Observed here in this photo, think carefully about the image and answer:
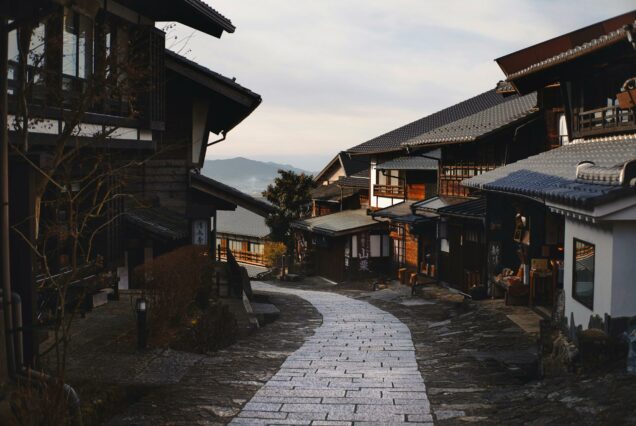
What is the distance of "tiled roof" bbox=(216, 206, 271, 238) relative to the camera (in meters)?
57.0

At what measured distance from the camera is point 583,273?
1139cm

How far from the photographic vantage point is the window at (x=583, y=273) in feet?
35.3

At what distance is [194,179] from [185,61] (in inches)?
145

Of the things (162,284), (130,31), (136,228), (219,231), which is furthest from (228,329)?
(219,231)

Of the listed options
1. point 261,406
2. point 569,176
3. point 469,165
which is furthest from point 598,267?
point 469,165

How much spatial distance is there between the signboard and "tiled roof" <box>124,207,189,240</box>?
754 millimetres

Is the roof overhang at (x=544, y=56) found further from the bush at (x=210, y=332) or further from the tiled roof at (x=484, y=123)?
the bush at (x=210, y=332)

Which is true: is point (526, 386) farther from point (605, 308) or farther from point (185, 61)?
point (185, 61)

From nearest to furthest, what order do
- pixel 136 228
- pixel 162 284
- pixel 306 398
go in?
1. pixel 306 398
2. pixel 162 284
3. pixel 136 228

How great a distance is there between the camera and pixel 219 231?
60.4 meters

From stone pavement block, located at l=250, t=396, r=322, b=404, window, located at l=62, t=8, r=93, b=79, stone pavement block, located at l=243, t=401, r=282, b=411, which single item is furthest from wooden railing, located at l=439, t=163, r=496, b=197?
stone pavement block, located at l=243, t=401, r=282, b=411

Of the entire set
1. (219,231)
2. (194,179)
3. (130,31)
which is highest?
(130,31)

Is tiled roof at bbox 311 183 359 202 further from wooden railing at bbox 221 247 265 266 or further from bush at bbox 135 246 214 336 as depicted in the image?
bush at bbox 135 246 214 336

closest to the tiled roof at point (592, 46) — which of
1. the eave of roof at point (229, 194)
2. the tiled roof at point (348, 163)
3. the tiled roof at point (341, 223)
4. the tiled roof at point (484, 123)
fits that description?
the tiled roof at point (484, 123)
